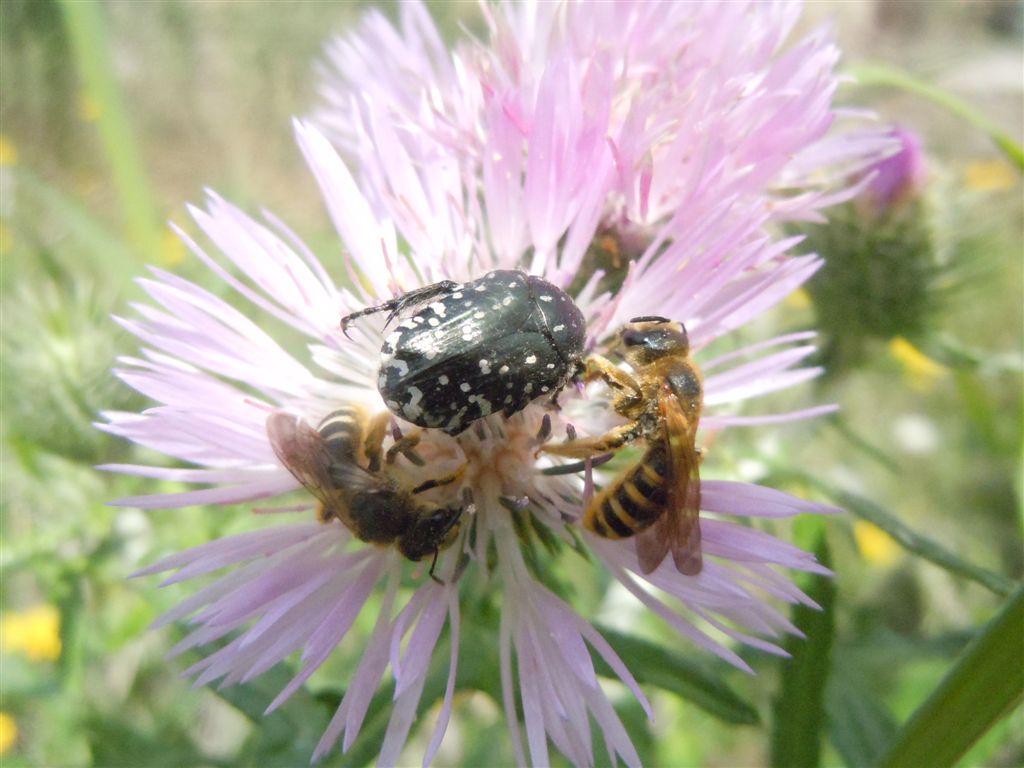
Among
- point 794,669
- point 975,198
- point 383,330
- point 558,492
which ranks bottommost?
point 794,669

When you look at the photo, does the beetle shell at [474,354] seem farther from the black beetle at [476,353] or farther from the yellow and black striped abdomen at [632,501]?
the yellow and black striped abdomen at [632,501]

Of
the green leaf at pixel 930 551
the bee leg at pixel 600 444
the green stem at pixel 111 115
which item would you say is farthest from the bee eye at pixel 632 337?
the green stem at pixel 111 115

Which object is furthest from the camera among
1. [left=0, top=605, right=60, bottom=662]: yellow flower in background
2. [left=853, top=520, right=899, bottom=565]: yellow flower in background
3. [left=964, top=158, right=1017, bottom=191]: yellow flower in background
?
[left=964, top=158, right=1017, bottom=191]: yellow flower in background

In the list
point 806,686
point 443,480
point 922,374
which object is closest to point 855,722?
point 806,686

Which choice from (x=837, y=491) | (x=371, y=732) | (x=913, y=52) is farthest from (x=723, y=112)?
(x=913, y=52)

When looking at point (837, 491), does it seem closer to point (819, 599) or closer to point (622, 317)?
point (819, 599)

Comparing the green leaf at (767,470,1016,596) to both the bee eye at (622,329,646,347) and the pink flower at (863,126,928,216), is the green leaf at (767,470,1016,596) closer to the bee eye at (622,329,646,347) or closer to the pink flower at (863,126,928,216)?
the bee eye at (622,329,646,347)

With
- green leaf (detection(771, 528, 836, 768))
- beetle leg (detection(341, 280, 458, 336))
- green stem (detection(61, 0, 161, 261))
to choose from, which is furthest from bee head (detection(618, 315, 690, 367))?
green stem (detection(61, 0, 161, 261))
